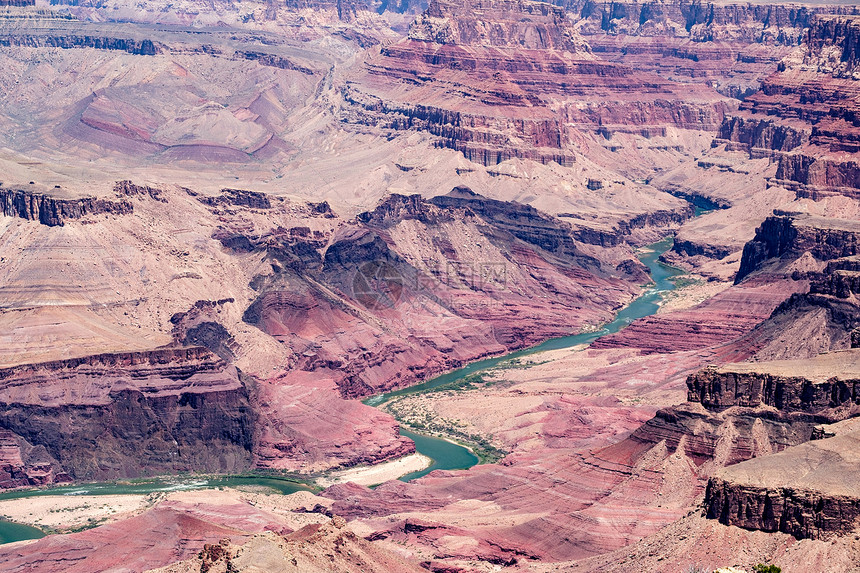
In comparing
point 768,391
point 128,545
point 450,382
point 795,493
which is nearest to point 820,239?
point 450,382

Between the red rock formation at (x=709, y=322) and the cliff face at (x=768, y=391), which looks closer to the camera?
the cliff face at (x=768, y=391)

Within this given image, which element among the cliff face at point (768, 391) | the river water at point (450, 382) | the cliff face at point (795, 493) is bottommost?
the river water at point (450, 382)

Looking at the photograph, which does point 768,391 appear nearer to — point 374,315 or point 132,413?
point 132,413

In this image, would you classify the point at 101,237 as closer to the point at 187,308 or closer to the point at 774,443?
the point at 187,308

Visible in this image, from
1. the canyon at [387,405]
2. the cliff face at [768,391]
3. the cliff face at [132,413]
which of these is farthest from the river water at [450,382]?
the cliff face at [768,391]

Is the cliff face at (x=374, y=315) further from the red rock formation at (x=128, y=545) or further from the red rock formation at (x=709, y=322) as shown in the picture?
the red rock formation at (x=128, y=545)
